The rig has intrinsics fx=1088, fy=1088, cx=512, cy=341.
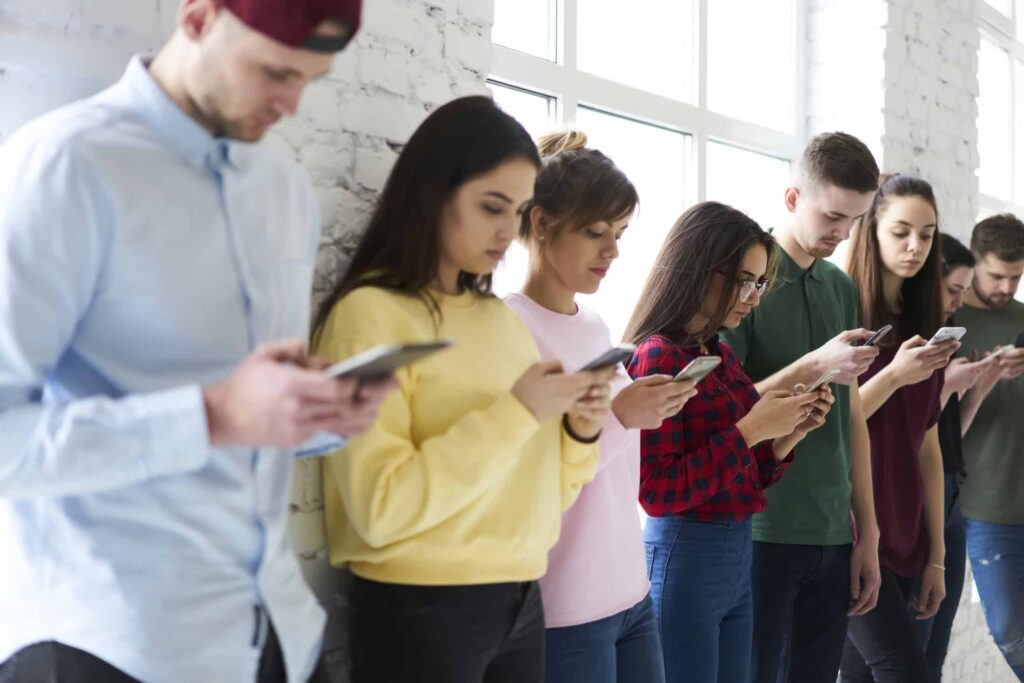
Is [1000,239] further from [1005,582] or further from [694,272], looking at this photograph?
[694,272]

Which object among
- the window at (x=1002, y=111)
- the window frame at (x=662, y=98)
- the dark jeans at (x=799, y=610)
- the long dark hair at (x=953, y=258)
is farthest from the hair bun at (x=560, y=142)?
the window at (x=1002, y=111)

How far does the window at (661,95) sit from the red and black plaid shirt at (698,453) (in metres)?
0.50

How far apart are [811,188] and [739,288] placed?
574 mm

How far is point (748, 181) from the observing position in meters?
3.76

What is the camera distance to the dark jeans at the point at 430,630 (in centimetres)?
155

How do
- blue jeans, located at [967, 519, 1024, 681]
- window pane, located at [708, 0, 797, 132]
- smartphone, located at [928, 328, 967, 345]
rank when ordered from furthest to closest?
blue jeans, located at [967, 519, 1024, 681] → window pane, located at [708, 0, 797, 132] → smartphone, located at [928, 328, 967, 345]

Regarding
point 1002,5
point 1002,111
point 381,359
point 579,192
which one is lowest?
point 381,359

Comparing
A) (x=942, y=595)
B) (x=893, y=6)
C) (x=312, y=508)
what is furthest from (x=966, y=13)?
(x=312, y=508)

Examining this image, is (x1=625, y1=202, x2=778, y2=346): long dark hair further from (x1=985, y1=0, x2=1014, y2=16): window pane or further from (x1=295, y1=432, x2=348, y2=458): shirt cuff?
(x1=985, y1=0, x2=1014, y2=16): window pane

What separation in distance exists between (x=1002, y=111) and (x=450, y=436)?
5264mm

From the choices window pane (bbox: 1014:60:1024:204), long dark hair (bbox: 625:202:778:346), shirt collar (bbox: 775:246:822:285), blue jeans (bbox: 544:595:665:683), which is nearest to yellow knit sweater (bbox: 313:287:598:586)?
blue jeans (bbox: 544:595:665:683)

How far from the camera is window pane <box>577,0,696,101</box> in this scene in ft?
9.98

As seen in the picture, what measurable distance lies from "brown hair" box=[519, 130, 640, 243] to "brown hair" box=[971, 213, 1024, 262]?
2271 millimetres

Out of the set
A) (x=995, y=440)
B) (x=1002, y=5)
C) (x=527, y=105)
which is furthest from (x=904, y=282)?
(x=1002, y=5)
